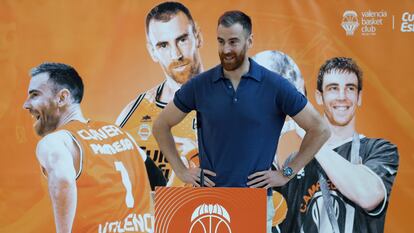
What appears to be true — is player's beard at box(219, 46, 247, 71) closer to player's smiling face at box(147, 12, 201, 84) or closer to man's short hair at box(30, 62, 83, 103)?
player's smiling face at box(147, 12, 201, 84)

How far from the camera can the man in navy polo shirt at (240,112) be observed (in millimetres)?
2395

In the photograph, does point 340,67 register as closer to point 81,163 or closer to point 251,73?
point 251,73

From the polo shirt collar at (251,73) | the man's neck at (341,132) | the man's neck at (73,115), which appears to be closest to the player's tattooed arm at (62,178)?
the man's neck at (73,115)

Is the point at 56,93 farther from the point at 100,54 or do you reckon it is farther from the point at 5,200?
the point at 5,200

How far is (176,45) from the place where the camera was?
3508mm

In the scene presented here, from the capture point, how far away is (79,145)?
345 cm

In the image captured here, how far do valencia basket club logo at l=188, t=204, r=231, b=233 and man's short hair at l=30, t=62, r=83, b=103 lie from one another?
6.27ft

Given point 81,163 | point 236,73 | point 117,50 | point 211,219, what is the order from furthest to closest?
point 117,50, point 81,163, point 236,73, point 211,219

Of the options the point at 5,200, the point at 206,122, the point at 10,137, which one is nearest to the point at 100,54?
the point at 10,137

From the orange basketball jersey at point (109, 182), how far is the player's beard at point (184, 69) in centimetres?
46

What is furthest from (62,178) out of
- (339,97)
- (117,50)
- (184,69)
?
(339,97)

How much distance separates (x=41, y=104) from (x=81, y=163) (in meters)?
0.46

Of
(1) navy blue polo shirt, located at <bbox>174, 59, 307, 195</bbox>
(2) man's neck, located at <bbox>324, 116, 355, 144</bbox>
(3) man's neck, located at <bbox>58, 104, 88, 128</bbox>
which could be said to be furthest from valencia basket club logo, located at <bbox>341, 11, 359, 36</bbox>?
(3) man's neck, located at <bbox>58, 104, 88, 128</bbox>

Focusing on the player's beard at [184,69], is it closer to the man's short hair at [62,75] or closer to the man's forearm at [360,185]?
the man's short hair at [62,75]
